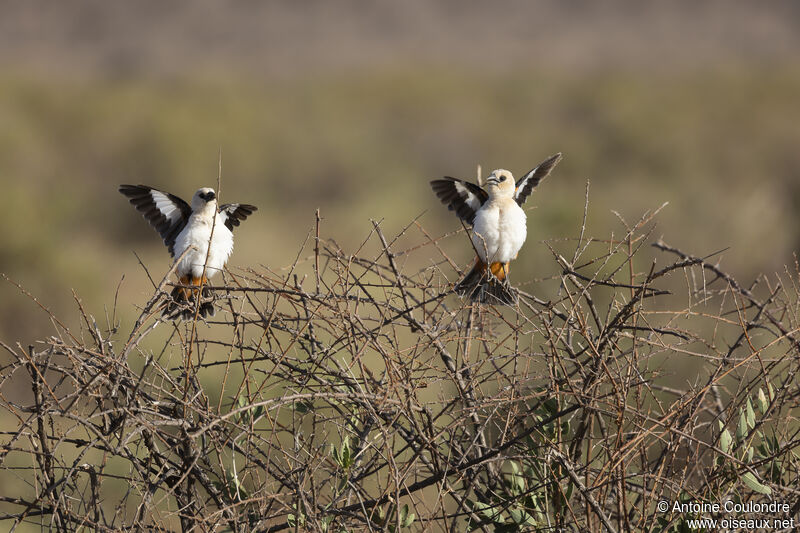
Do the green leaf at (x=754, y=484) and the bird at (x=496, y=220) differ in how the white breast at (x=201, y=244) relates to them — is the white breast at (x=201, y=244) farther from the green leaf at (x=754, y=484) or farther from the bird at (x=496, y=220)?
the green leaf at (x=754, y=484)

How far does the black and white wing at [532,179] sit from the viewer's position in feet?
18.0

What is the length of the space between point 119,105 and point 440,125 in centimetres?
1319

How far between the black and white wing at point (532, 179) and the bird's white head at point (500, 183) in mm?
264

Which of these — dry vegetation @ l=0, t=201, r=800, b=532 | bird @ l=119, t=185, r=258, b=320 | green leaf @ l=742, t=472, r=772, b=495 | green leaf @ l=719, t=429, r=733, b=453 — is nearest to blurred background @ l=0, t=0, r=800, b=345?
bird @ l=119, t=185, r=258, b=320

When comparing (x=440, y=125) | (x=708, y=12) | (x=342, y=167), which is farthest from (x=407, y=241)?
(x=708, y=12)

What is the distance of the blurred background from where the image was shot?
16.2 m

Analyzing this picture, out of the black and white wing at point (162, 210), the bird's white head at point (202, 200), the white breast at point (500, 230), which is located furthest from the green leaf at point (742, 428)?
the black and white wing at point (162, 210)

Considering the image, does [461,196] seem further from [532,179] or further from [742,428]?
[742,428]

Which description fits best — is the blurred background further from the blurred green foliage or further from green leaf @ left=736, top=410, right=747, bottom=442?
green leaf @ left=736, top=410, right=747, bottom=442

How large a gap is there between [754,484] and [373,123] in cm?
3312

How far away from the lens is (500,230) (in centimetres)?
516

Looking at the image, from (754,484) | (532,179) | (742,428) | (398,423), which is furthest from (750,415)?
(532,179)

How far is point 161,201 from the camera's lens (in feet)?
18.5

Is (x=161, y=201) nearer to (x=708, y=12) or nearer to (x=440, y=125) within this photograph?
(x=440, y=125)
